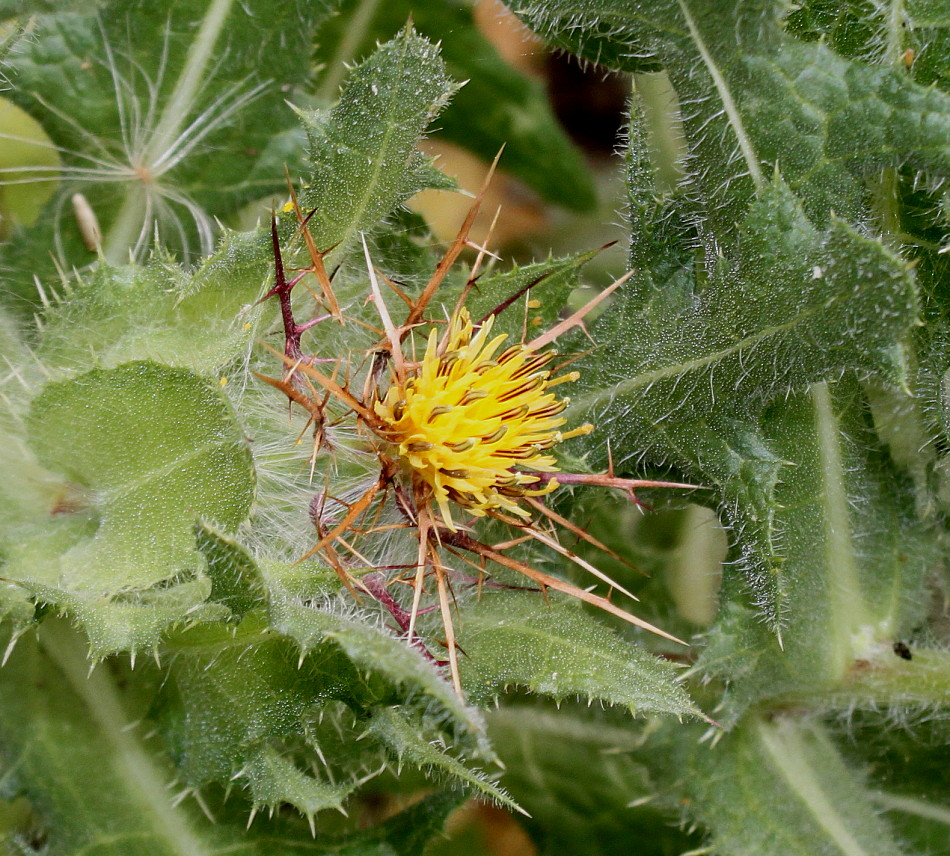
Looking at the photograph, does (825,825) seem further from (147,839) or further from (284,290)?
(284,290)

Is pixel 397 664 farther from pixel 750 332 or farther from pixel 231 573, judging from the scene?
pixel 750 332

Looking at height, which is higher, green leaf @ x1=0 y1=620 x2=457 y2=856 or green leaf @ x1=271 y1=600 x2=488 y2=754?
green leaf @ x1=271 y1=600 x2=488 y2=754

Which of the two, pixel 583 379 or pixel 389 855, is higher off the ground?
pixel 583 379

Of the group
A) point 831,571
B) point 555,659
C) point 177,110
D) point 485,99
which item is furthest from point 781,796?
point 485,99

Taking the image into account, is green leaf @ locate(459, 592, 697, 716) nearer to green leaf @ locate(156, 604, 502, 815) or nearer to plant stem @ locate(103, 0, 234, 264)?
green leaf @ locate(156, 604, 502, 815)

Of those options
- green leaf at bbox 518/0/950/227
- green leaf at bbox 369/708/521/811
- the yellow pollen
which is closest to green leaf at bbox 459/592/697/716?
green leaf at bbox 369/708/521/811

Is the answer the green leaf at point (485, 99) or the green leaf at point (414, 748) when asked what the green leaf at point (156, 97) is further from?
the green leaf at point (414, 748)

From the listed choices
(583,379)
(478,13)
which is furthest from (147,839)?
(478,13)

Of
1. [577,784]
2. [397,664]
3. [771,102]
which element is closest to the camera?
[397,664]
